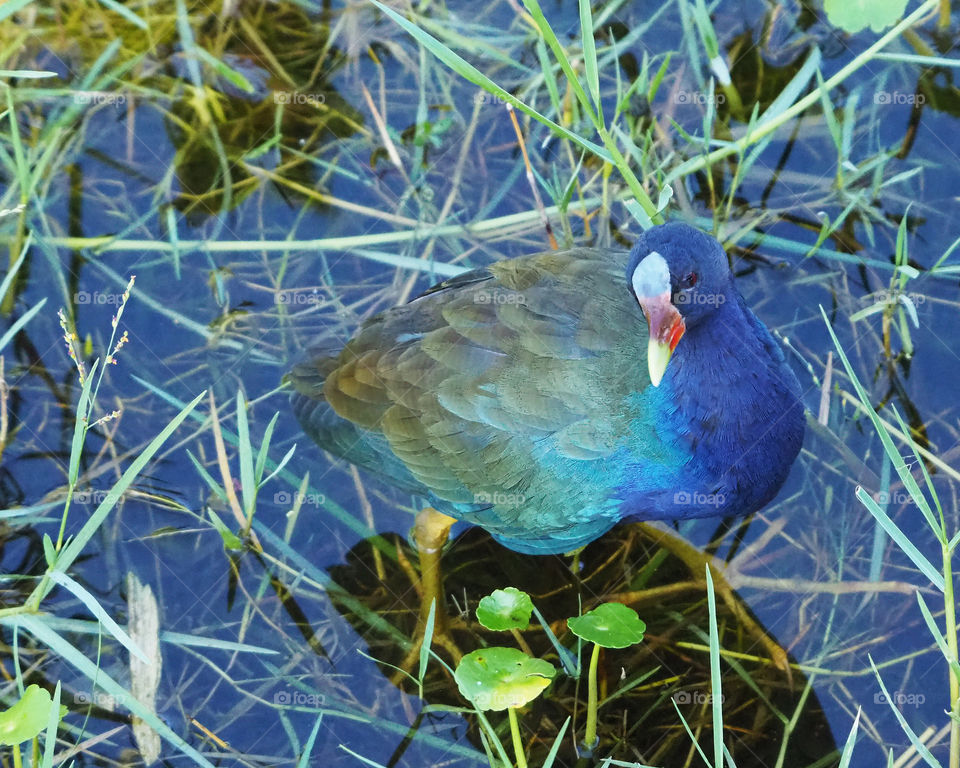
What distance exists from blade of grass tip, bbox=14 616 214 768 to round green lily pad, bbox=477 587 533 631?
922 millimetres

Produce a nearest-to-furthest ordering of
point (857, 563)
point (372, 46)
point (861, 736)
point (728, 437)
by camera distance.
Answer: point (728, 437) → point (861, 736) → point (857, 563) → point (372, 46)

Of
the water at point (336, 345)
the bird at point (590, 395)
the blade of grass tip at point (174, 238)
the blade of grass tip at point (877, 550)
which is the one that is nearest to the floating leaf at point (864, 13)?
the water at point (336, 345)

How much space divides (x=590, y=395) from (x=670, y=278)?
15.3 inches

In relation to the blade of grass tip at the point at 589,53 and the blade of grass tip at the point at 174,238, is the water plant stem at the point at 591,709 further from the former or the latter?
the blade of grass tip at the point at 174,238

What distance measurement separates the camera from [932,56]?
3689 millimetres

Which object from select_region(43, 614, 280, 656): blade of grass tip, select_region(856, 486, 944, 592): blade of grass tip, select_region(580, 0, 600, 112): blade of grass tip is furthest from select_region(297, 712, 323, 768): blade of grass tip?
select_region(580, 0, 600, 112): blade of grass tip

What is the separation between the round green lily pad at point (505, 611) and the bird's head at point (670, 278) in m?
0.74

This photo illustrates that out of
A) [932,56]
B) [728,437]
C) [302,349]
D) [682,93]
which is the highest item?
[932,56]

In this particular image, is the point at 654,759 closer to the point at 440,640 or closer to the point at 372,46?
the point at 440,640

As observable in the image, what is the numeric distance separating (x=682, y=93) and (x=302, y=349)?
1713mm

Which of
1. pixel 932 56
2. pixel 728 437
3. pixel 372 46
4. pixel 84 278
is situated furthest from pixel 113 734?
pixel 932 56

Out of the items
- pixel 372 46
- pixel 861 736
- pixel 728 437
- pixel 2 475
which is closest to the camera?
pixel 728 437

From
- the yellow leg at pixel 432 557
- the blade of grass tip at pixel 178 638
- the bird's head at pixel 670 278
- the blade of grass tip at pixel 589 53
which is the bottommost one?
the blade of grass tip at pixel 178 638

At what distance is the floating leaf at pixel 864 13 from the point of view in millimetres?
3260
